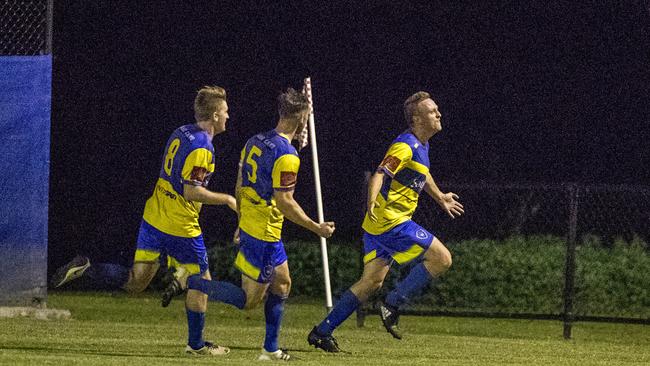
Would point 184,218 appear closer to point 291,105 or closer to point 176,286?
point 176,286

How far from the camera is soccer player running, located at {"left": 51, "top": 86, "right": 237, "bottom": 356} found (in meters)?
11.5

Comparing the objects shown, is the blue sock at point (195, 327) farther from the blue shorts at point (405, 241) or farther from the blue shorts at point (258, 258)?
the blue shorts at point (405, 241)

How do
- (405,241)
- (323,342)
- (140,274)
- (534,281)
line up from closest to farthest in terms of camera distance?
(140,274), (323,342), (405,241), (534,281)

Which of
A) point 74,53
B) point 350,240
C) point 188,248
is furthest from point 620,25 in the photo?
point 188,248

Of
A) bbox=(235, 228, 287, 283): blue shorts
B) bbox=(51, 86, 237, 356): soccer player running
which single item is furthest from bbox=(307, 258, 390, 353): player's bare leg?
bbox=(235, 228, 287, 283): blue shorts

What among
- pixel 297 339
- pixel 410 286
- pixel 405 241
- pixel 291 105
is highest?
pixel 291 105

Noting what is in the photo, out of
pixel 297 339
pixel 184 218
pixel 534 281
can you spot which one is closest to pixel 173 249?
pixel 184 218

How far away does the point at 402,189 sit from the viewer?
42.2 ft

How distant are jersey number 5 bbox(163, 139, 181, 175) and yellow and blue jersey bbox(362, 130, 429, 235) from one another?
6.13ft

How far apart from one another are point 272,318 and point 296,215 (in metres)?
0.95

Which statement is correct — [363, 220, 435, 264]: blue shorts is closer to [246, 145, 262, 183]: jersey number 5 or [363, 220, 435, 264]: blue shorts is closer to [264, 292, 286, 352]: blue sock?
[264, 292, 286, 352]: blue sock

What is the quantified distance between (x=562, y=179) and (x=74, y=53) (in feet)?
29.6

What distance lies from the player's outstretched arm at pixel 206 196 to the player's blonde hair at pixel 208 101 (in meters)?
0.60

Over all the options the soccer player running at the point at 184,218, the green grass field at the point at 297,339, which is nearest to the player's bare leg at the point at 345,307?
the green grass field at the point at 297,339
